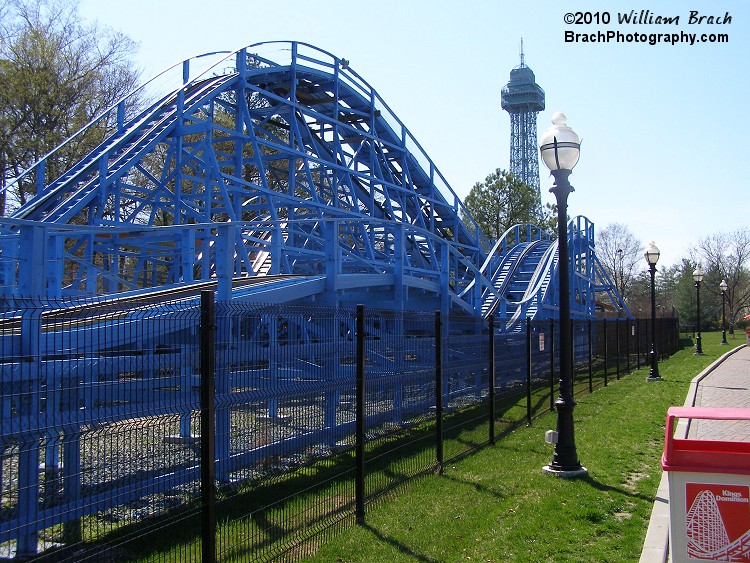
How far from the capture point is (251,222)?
38.5 feet

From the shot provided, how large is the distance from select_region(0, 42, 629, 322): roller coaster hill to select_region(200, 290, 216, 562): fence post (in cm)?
121

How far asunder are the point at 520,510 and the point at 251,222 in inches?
248

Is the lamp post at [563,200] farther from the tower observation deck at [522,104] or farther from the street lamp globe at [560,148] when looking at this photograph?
A: the tower observation deck at [522,104]

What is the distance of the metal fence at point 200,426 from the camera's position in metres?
4.55

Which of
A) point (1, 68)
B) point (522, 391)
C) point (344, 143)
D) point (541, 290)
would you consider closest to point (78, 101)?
point (1, 68)

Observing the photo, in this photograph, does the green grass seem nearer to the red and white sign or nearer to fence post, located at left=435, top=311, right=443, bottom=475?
fence post, located at left=435, top=311, right=443, bottom=475

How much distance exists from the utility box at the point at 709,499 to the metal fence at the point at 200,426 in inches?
120

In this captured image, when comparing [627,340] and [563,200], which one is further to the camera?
[627,340]

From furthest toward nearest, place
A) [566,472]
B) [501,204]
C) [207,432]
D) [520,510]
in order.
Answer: [501,204] → [566,472] → [520,510] → [207,432]

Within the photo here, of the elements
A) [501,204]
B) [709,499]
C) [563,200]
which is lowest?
[709,499]

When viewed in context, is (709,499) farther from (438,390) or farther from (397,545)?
(438,390)

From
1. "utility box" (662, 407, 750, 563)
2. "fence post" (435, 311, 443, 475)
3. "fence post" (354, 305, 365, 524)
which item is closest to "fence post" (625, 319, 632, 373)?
"fence post" (435, 311, 443, 475)

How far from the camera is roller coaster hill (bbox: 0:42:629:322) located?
1184 cm

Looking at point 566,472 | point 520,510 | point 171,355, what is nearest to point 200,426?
point 171,355
